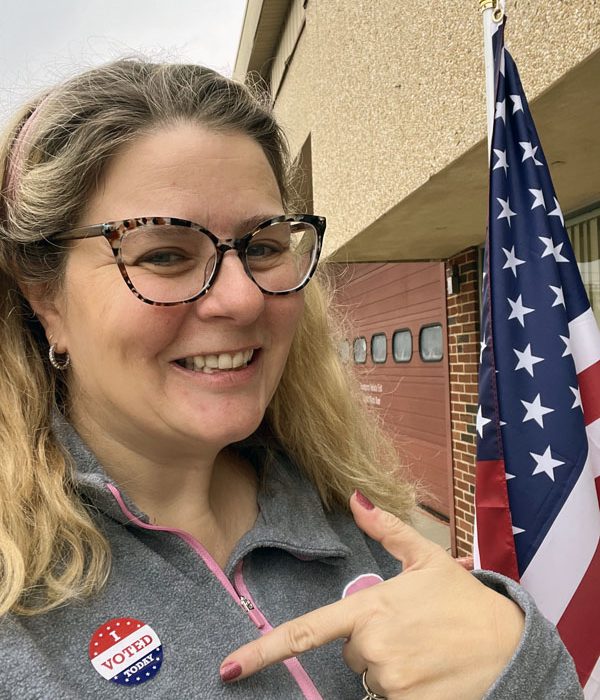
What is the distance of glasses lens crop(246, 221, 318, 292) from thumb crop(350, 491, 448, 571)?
465 mm

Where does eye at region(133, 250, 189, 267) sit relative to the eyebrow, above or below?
below

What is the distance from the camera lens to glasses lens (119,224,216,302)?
1099 mm

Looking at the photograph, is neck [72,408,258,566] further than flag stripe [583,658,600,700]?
No

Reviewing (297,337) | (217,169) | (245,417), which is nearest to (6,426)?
(245,417)

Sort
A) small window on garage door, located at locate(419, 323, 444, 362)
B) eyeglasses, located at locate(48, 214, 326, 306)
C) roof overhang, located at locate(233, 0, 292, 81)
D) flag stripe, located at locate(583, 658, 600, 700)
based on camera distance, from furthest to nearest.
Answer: roof overhang, located at locate(233, 0, 292, 81) → small window on garage door, located at locate(419, 323, 444, 362) → flag stripe, located at locate(583, 658, 600, 700) → eyeglasses, located at locate(48, 214, 326, 306)

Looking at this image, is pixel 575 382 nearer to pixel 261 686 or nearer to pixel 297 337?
pixel 297 337

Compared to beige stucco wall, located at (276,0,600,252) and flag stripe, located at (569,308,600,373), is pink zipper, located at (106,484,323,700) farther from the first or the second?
flag stripe, located at (569,308,600,373)

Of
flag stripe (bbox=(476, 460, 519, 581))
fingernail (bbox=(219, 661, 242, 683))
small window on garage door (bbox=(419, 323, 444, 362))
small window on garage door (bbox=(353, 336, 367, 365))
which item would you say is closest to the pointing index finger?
fingernail (bbox=(219, 661, 242, 683))

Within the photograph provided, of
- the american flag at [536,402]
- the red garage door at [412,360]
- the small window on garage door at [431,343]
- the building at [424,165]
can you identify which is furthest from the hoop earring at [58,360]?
the small window on garage door at [431,343]

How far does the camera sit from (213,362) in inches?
46.5

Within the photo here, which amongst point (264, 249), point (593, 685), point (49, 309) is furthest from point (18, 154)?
point (593, 685)

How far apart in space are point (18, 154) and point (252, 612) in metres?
1.02

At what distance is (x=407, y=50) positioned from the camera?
387cm

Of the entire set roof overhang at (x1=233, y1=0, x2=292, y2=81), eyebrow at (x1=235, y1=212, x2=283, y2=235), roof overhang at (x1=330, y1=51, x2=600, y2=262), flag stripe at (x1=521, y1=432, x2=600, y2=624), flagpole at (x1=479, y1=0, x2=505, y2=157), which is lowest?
flag stripe at (x1=521, y1=432, x2=600, y2=624)
